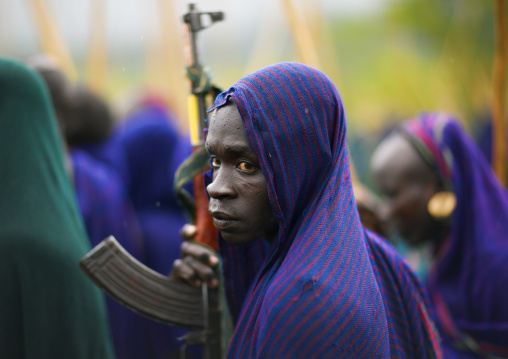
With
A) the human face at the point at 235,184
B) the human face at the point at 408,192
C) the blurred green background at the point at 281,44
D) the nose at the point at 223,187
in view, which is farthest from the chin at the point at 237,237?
the blurred green background at the point at 281,44

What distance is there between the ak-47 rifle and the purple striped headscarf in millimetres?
394

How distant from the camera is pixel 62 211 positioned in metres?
2.25

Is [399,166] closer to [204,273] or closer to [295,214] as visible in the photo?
[204,273]

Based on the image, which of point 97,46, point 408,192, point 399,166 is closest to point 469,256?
point 408,192

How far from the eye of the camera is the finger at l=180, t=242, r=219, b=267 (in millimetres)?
2072

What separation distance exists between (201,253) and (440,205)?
5.36 ft

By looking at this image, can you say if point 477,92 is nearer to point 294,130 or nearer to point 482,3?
point 482,3

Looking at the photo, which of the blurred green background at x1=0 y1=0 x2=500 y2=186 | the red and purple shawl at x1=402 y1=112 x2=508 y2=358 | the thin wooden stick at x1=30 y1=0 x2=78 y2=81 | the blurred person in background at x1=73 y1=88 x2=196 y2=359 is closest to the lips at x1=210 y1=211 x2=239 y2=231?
the red and purple shawl at x1=402 y1=112 x2=508 y2=358

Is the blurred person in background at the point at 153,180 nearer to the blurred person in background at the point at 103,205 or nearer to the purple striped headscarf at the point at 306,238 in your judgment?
the blurred person in background at the point at 103,205

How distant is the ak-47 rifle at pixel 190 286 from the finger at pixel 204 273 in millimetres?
49

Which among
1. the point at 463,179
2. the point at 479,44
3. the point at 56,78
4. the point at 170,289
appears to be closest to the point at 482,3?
the point at 479,44

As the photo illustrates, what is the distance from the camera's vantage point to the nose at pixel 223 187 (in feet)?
5.34

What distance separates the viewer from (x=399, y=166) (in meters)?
3.27

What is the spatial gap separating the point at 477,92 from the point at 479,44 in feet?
2.13
